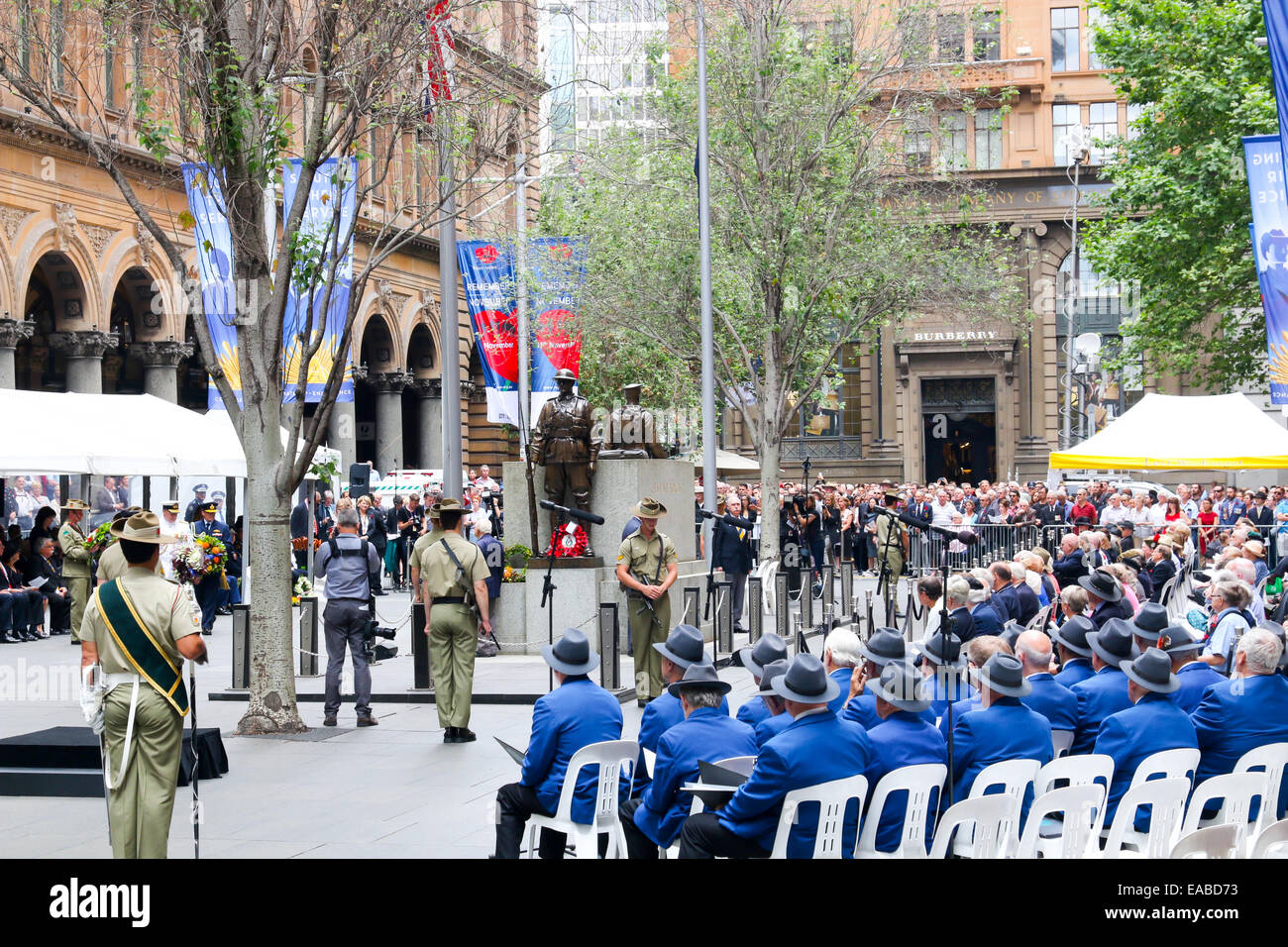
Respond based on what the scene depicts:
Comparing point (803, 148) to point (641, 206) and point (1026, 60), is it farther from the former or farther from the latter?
point (1026, 60)

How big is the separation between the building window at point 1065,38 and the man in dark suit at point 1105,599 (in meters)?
46.9

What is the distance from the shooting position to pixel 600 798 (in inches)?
279

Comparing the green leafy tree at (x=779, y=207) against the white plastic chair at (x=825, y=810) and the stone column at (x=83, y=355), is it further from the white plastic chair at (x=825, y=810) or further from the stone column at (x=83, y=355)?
the white plastic chair at (x=825, y=810)

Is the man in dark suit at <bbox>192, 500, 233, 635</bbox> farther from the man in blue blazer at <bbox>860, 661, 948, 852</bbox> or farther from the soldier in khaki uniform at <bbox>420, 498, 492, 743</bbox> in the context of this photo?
the man in blue blazer at <bbox>860, 661, 948, 852</bbox>

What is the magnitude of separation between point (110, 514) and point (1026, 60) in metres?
41.1

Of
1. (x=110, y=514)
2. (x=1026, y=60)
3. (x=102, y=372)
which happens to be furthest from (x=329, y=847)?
(x=1026, y=60)

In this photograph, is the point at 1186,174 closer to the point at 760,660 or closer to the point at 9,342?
the point at 9,342

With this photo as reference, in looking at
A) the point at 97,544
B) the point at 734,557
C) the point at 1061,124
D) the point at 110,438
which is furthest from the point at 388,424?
the point at 1061,124

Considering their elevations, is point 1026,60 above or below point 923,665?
above

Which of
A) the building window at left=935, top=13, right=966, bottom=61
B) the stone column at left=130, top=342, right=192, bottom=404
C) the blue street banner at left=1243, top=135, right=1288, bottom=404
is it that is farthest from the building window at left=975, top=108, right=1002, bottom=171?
the blue street banner at left=1243, top=135, right=1288, bottom=404

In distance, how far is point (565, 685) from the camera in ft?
24.7

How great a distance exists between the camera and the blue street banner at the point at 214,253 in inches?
518

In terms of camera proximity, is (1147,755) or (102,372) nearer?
(1147,755)

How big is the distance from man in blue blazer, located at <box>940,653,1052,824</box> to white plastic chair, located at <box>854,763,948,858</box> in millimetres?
557
